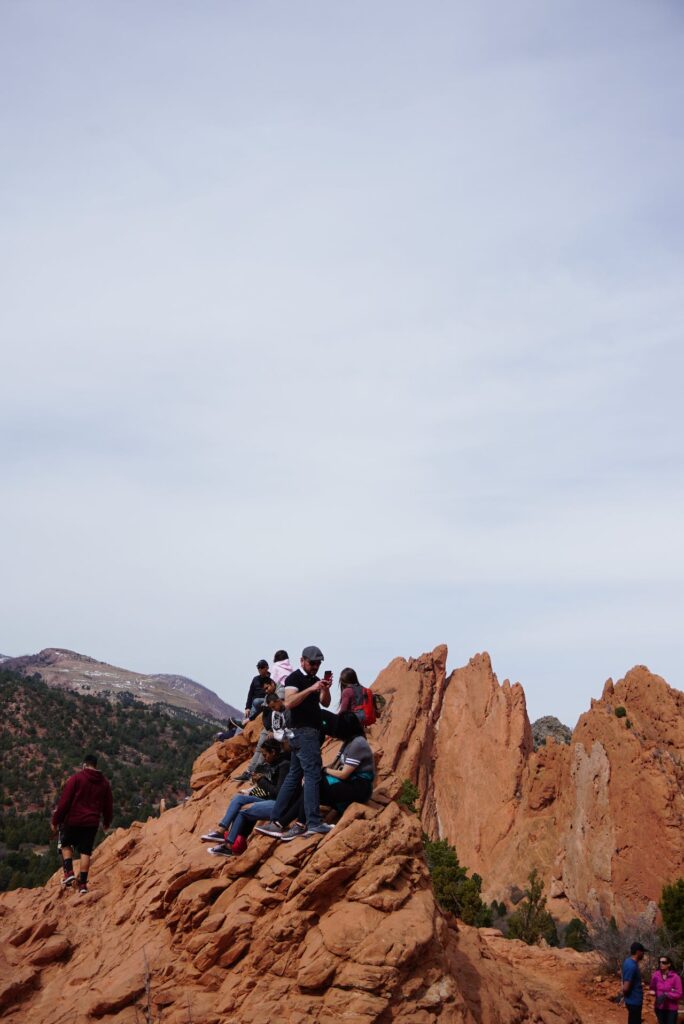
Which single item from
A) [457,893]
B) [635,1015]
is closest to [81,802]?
[635,1015]

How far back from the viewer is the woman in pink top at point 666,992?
40.3 feet

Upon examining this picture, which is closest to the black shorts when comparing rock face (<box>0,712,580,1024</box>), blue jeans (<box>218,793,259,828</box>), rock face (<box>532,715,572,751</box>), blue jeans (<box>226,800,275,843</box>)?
rock face (<box>0,712,580,1024</box>)

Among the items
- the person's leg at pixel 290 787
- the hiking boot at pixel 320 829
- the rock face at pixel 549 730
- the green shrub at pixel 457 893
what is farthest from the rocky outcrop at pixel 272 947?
the rock face at pixel 549 730

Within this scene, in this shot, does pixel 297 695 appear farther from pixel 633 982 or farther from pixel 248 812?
pixel 633 982

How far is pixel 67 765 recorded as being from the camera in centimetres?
4534

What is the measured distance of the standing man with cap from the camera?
9.94 meters

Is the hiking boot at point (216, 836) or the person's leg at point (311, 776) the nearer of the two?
the person's leg at point (311, 776)

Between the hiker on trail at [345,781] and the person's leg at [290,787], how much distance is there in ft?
0.29

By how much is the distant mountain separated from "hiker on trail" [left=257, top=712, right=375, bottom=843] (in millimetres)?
73946

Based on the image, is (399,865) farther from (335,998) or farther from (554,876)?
(554,876)

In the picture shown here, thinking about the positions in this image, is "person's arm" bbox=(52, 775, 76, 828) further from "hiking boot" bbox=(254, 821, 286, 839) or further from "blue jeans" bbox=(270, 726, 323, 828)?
"blue jeans" bbox=(270, 726, 323, 828)

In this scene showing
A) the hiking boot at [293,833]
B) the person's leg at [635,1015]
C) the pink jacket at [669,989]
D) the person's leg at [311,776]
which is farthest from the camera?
the person's leg at [635,1015]

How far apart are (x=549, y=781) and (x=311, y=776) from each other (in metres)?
42.2

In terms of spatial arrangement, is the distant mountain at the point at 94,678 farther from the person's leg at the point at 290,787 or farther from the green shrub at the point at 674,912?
the person's leg at the point at 290,787
